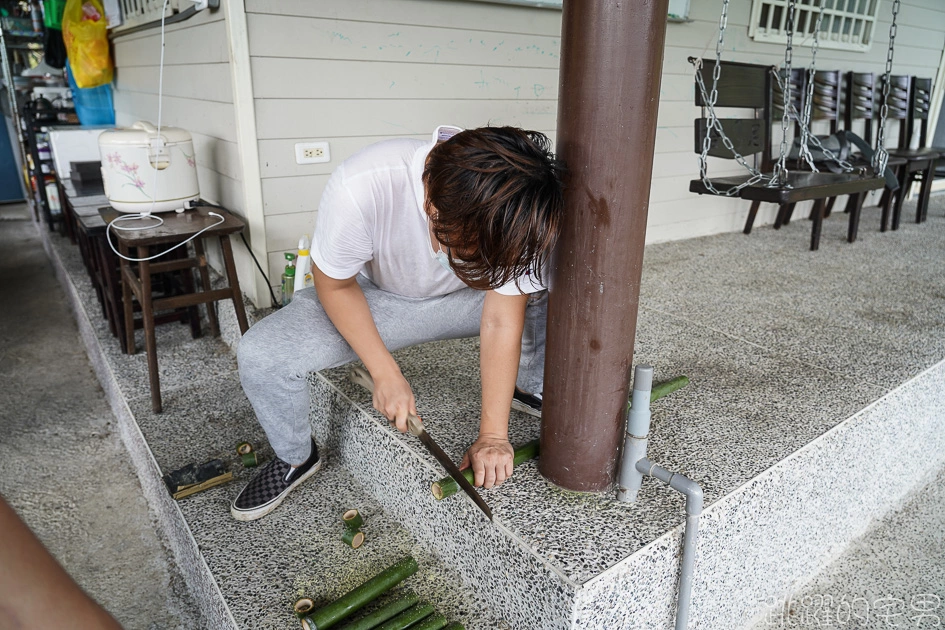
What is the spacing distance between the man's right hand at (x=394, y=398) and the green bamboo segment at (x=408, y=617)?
37 centimetres

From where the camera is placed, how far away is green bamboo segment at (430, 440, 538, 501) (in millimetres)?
1203

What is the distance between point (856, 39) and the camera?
4.20 metres

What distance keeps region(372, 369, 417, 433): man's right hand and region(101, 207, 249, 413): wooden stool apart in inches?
42.3

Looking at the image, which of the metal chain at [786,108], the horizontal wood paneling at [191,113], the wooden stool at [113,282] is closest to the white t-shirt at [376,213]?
the metal chain at [786,108]

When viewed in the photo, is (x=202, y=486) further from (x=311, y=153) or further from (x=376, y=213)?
(x=311, y=153)

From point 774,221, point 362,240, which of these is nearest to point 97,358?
point 362,240

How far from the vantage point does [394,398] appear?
1308mm

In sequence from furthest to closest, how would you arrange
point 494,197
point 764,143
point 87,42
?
point 87,42 < point 764,143 < point 494,197

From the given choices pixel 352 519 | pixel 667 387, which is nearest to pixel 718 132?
pixel 667 387

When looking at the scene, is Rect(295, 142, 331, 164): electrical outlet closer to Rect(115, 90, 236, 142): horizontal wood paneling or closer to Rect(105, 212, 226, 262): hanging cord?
Rect(115, 90, 236, 142): horizontal wood paneling

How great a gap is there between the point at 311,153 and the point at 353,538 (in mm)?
1508

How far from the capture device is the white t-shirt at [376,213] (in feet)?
4.20

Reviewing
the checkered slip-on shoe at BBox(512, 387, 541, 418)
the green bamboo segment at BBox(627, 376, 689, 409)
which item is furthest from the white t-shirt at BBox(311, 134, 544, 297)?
the green bamboo segment at BBox(627, 376, 689, 409)

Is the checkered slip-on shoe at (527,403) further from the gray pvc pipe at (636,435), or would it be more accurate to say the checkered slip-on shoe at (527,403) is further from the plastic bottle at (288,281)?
the plastic bottle at (288,281)
